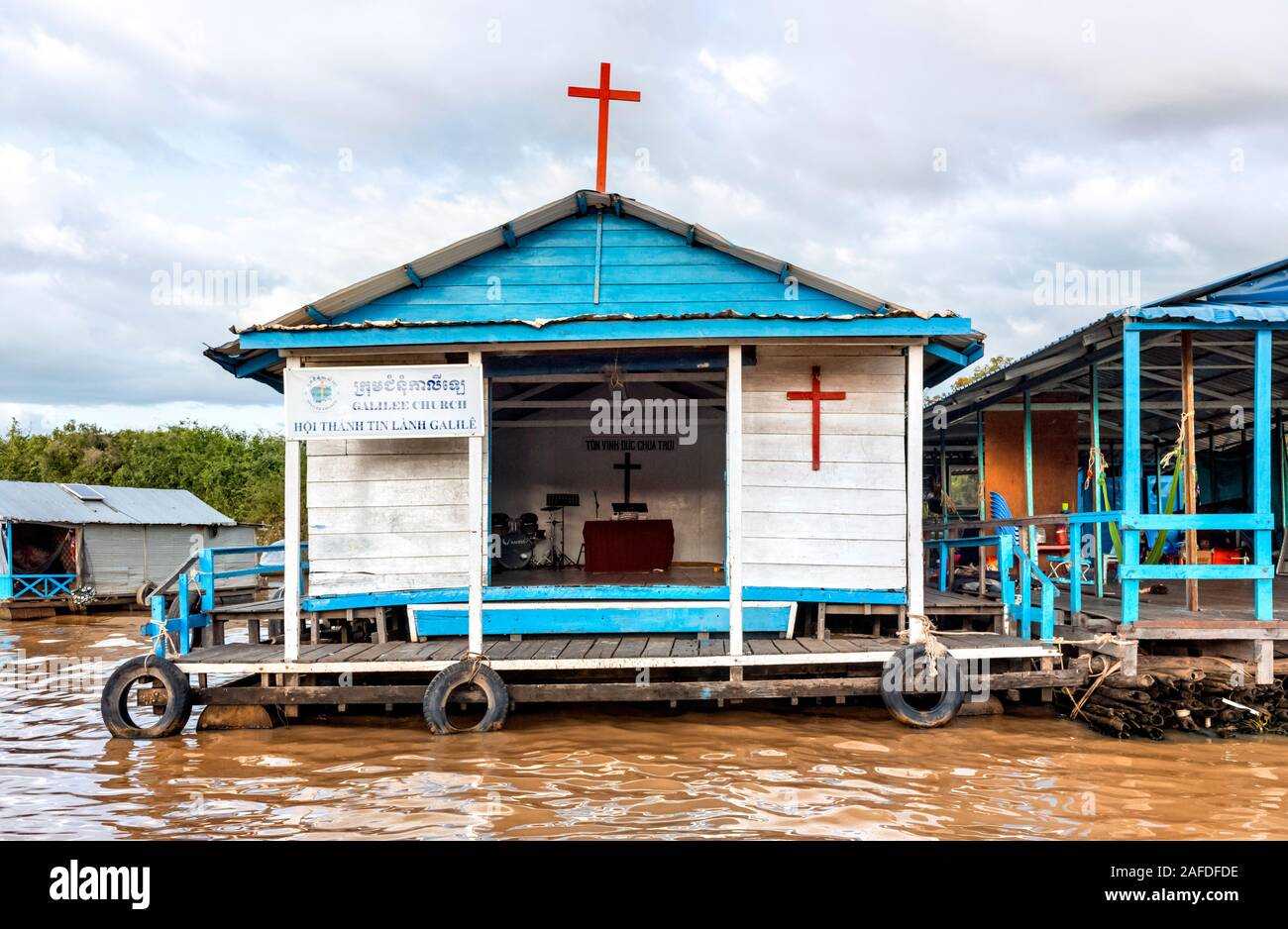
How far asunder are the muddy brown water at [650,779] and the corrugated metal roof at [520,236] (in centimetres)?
372

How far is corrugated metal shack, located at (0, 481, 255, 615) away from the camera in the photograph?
80.4ft

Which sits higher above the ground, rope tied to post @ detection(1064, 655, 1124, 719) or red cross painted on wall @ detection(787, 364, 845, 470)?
red cross painted on wall @ detection(787, 364, 845, 470)

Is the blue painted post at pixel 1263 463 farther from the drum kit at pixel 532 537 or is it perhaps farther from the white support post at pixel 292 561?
the drum kit at pixel 532 537

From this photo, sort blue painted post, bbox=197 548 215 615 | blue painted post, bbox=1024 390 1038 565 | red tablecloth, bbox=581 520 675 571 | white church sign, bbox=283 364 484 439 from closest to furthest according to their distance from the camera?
white church sign, bbox=283 364 484 439 < blue painted post, bbox=197 548 215 615 < red tablecloth, bbox=581 520 675 571 < blue painted post, bbox=1024 390 1038 565

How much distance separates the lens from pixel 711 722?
8.75m

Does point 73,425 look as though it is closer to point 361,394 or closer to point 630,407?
point 630,407

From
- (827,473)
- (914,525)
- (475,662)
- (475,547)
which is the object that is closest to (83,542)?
(475,547)

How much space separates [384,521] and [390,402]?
1.46 metres

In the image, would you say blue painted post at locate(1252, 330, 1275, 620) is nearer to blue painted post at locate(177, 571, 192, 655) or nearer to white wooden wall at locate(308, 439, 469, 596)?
white wooden wall at locate(308, 439, 469, 596)

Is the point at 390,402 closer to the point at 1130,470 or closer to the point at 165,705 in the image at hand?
the point at 165,705

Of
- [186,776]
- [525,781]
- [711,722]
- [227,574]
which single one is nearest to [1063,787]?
[711,722]

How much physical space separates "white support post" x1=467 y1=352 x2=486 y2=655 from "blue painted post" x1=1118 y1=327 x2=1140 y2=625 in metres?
5.64

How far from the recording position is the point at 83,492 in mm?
27516

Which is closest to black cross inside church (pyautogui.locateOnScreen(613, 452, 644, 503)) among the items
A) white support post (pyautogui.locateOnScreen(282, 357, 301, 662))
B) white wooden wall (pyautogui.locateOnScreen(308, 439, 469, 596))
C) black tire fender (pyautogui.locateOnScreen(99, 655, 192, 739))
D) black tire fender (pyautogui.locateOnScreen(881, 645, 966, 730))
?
white wooden wall (pyautogui.locateOnScreen(308, 439, 469, 596))
